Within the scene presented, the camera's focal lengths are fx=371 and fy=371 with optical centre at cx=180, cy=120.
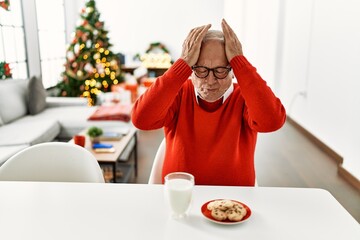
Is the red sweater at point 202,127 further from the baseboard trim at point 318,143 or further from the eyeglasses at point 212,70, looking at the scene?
the baseboard trim at point 318,143

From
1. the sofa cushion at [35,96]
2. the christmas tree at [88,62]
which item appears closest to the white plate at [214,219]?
the sofa cushion at [35,96]

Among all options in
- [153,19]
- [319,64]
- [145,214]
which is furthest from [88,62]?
[145,214]

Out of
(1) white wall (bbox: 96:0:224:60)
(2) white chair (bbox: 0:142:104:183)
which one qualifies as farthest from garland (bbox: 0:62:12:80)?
(1) white wall (bbox: 96:0:224:60)

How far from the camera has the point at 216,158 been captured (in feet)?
4.62

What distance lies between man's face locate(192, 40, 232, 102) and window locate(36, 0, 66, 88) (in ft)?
16.7

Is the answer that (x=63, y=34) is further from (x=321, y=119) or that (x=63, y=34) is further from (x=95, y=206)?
(x=95, y=206)

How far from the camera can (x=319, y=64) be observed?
4.33 meters

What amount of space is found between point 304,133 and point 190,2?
5.01 m

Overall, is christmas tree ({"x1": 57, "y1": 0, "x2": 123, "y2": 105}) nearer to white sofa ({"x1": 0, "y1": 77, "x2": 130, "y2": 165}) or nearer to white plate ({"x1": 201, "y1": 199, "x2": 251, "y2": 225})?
white sofa ({"x1": 0, "y1": 77, "x2": 130, "y2": 165})

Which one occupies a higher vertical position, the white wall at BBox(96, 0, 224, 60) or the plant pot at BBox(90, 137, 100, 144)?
the white wall at BBox(96, 0, 224, 60)

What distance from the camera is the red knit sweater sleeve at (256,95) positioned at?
1.30m

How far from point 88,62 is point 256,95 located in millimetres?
4743

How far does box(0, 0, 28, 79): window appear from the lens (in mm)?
4758

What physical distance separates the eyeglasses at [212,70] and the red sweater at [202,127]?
4 cm
